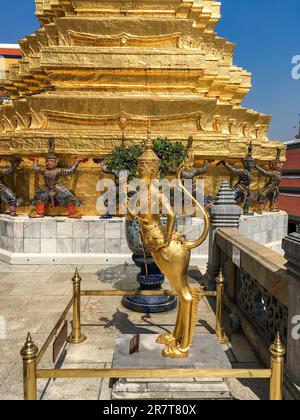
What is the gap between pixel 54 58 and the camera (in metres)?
13.0

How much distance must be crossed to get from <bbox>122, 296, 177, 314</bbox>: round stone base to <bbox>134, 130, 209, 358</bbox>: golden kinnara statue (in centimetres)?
265

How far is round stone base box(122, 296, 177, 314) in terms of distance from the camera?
7.12 metres

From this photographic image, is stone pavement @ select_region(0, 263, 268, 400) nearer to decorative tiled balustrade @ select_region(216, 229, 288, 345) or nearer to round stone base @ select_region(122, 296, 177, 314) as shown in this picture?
round stone base @ select_region(122, 296, 177, 314)

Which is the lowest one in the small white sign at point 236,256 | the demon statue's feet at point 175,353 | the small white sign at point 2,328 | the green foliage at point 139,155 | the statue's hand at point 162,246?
the small white sign at point 2,328

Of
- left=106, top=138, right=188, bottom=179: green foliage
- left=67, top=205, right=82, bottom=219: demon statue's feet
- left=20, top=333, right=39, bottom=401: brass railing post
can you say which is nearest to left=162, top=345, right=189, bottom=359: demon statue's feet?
left=20, top=333, right=39, bottom=401: brass railing post

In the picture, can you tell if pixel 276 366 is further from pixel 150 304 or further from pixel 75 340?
pixel 150 304

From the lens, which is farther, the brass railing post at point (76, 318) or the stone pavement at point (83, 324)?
the brass railing post at point (76, 318)

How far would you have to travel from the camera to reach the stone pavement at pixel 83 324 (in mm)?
4535

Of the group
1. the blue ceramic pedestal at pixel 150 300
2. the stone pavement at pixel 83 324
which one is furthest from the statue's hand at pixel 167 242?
the blue ceramic pedestal at pixel 150 300

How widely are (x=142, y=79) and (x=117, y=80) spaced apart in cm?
93

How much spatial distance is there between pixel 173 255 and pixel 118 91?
10.6 m

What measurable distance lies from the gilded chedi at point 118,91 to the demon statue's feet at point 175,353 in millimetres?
8313

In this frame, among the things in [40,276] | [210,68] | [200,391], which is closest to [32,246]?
[40,276]

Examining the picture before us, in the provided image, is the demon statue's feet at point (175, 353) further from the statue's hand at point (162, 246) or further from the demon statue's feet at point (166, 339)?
the statue's hand at point (162, 246)
